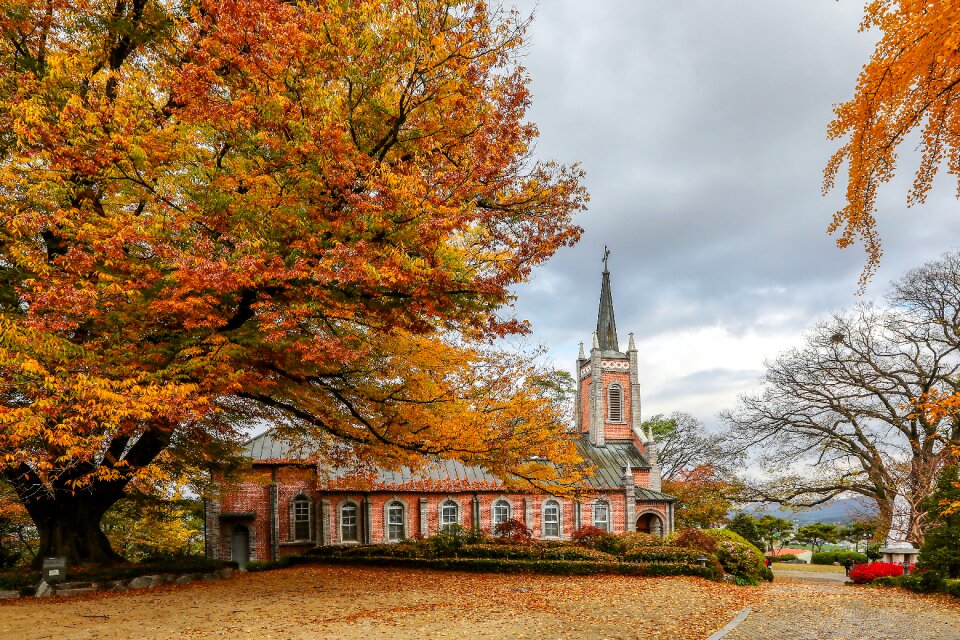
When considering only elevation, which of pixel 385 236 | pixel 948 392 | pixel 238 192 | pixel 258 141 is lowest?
pixel 948 392

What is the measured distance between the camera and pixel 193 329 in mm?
9492

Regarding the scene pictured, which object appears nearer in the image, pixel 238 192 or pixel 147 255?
pixel 238 192

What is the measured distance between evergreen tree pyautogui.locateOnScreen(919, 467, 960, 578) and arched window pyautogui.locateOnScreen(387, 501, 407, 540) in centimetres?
1925

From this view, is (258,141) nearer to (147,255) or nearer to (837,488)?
(147,255)

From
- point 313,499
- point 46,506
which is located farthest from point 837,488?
point 46,506

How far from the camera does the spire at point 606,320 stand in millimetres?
40741

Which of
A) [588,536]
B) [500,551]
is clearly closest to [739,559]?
[588,536]

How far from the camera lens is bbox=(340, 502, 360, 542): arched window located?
1054 inches

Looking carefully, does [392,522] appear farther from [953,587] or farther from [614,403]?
[953,587]

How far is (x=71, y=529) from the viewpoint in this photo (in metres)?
13.8

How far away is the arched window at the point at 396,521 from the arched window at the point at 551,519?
23.8 ft

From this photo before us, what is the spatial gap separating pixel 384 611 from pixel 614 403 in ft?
97.1

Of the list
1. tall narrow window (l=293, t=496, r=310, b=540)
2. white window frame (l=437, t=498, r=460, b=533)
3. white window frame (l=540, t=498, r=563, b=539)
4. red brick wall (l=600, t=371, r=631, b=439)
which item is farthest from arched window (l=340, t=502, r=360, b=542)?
red brick wall (l=600, t=371, r=631, b=439)

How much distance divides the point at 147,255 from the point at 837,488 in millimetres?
24608
